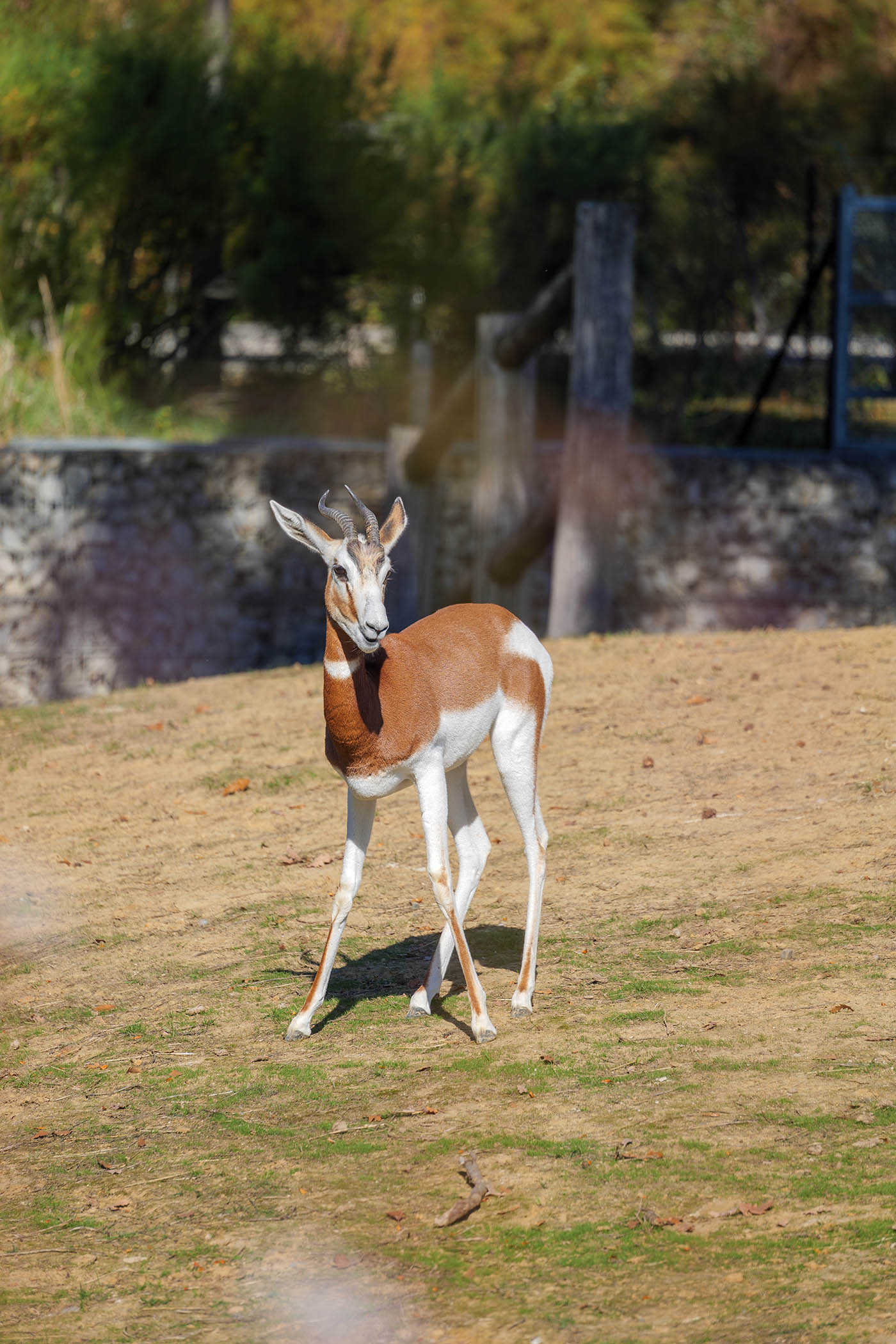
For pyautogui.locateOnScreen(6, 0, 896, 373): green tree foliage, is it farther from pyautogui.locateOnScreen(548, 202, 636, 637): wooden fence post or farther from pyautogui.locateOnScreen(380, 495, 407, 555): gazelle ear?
pyautogui.locateOnScreen(380, 495, 407, 555): gazelle ear

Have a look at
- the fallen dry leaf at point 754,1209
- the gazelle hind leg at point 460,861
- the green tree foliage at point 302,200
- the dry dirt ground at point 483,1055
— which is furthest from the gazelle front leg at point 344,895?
the green tree foliage at point 302,200

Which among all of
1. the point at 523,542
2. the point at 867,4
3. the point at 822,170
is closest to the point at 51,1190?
Result: the point at 523,542

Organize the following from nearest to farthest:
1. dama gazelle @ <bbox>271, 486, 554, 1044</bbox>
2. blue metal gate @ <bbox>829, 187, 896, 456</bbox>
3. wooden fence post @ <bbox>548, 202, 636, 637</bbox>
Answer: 1. dama gazelle @ <bbox>271, 486, 554, 1044</bbox>
2. wooden fence post @ <bbox>548, 202, 636, 637</bbox>
3. blue metal gate @ <bbox>829, 187, 896, 456</bbox>

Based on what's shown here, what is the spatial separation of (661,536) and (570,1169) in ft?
30.4

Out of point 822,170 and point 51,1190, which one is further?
point 822,170

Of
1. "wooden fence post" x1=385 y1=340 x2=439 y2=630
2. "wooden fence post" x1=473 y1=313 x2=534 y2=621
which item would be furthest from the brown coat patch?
"wooden fence post" x1=385 y1=340 x2=439 y2=630

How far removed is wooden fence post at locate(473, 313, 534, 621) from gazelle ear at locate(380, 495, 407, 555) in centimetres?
636

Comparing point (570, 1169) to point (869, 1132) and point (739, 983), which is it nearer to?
point (869, 1132)

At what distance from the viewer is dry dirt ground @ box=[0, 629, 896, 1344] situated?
357cm

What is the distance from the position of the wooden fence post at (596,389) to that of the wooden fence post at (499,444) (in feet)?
2.93

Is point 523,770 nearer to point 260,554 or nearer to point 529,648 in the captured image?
point 529,648

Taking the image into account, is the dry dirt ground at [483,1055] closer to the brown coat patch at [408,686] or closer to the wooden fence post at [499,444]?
the brown coat patch at [408,686]

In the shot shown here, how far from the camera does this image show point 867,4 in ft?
88.6

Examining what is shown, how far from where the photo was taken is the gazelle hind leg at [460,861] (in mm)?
5238
